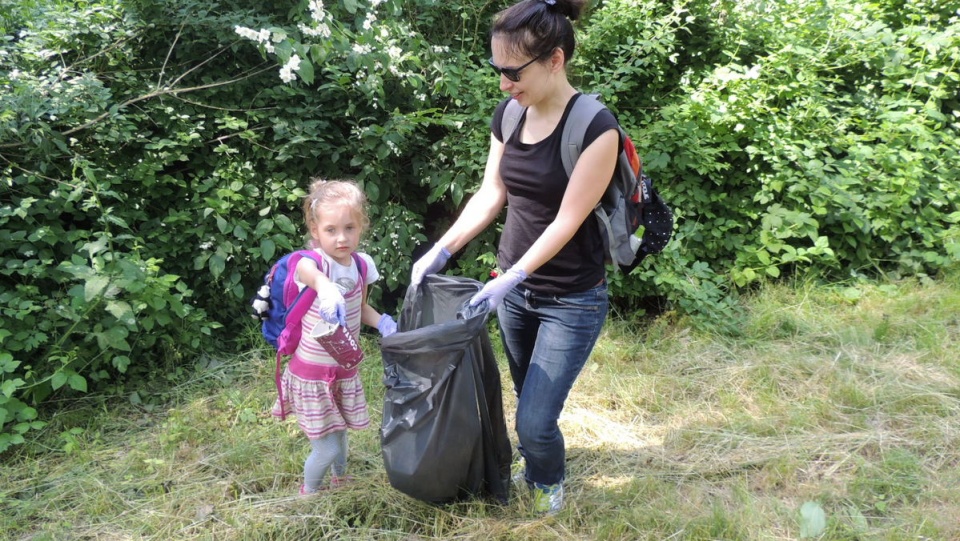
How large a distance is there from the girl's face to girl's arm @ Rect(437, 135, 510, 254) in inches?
12.0

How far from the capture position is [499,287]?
2143mm

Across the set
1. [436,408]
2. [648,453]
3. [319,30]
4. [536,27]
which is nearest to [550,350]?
[436,408]

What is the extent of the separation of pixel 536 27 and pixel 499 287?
2.55ft

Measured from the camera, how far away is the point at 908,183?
4543mm

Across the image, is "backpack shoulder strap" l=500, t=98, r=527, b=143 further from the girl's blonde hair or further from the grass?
the grass

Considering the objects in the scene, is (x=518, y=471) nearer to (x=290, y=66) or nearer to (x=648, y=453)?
(x=648, y=453)

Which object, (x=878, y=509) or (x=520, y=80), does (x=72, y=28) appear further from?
(x=878, y=509)

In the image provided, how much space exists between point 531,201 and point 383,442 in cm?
91

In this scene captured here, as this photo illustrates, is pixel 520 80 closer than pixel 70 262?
Yes

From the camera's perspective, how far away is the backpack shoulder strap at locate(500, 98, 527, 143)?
89.5 inches

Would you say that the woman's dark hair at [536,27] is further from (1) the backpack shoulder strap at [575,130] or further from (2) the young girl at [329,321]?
(2) the young girl at [329,321]

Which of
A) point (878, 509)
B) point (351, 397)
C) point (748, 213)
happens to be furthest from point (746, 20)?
point (351, 397)

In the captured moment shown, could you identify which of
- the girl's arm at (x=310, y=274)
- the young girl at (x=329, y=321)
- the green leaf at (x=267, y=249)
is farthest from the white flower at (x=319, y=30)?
the girl's arm at (x=310, y=274)

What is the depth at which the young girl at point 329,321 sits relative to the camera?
2383 millimetres
